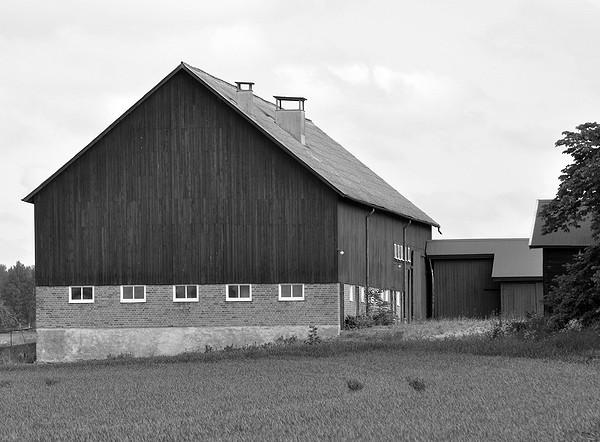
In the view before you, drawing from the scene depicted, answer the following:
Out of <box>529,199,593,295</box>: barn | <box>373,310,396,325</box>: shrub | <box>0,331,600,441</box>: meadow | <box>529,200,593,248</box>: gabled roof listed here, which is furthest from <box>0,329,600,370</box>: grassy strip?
<box>373,310,396,325</box>: shrub

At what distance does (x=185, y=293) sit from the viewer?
5344cm

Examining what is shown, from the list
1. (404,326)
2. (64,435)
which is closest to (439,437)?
(64,435)

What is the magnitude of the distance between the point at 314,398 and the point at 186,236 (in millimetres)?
26994

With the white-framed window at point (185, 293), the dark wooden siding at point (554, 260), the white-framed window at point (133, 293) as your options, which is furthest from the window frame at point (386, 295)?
A: the white-framed window at point (133, 293)

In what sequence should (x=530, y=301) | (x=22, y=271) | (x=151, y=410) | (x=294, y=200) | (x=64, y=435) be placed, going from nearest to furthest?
1. (x=64, y=435)
2. (x=151, y=410)
3. (x=294, y=200)
4. (x=530, y=301)
5. (x=22, y=271)

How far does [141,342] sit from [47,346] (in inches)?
156

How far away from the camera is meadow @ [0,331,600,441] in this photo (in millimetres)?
21312

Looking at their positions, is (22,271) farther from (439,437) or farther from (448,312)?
(439,437)

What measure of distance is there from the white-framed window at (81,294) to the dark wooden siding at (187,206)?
0.99 ft

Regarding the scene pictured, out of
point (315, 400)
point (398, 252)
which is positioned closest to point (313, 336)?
point (398, 252)

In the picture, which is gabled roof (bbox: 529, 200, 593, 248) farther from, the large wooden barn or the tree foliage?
the tree foliage

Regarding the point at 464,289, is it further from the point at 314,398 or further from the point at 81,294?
the point at 314,398

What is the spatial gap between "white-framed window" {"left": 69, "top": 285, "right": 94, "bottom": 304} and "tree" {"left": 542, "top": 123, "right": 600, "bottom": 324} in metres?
21.3

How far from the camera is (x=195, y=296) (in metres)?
53.3
